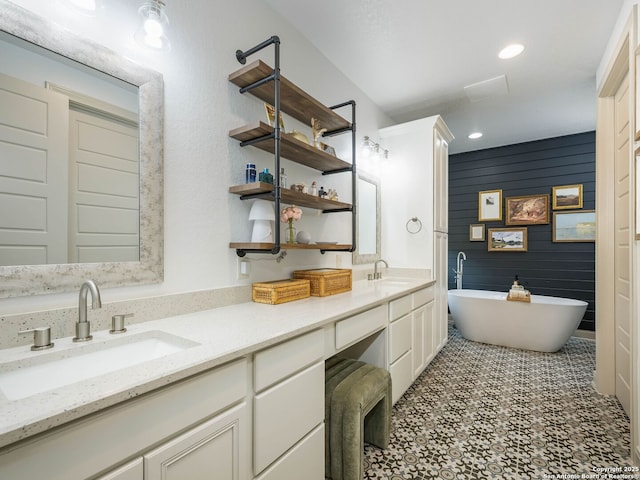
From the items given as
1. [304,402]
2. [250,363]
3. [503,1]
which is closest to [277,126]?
[250,363]

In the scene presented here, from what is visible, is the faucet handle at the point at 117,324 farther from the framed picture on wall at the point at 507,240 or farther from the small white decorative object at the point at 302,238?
the framed picture on wall at the point at 507,240

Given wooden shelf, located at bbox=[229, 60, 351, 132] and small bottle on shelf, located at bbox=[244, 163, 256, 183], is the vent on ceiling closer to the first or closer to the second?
wooden shelf, located at bbox=[229, 60, 351, 132]

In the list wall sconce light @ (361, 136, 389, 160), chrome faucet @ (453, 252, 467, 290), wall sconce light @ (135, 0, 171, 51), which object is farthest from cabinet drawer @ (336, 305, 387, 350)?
chrome faucet @ (453, 252, 467, 290)

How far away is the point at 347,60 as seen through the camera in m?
2.53

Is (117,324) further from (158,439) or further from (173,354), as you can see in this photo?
(158,439)

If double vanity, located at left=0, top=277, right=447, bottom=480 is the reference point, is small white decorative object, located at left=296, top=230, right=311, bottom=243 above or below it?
above

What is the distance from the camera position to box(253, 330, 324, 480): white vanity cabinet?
3.53ft

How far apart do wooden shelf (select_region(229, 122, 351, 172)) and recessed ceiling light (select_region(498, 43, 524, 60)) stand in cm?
150

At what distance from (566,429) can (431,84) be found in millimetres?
2839

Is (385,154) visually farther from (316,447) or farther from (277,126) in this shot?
(316,447)

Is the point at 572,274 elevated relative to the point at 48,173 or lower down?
lower down

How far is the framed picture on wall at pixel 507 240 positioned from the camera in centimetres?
438

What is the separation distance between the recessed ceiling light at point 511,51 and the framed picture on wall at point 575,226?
2613mm

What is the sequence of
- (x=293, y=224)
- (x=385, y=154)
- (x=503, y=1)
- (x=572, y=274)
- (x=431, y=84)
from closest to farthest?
(x=503, y=1) < (x=293, y=224) < (x=431, y=84) < (x=385, y=154) < (x=572, y=274)
